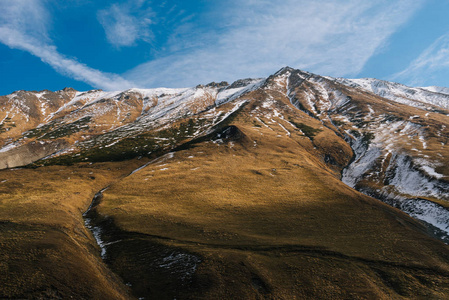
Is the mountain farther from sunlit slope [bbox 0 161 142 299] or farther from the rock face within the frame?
the rock face

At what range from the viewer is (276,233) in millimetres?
44469

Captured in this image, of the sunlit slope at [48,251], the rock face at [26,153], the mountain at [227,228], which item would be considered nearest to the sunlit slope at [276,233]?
the mountain at [227,228]

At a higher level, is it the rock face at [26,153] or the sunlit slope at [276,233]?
the rock face at [26,153]

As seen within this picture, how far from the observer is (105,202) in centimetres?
6188

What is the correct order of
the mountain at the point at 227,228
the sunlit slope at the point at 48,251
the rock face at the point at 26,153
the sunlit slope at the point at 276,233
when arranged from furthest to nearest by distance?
the rock face at the point at 26,153, the sunlit slope at the point at 276,233, the mountain at the point at 227,228, the sunlit slope at the point at 48,251

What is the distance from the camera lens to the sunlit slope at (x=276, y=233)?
30.8 meters

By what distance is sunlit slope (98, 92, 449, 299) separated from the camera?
3077 cm

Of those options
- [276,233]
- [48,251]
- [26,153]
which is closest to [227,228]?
[276,233]

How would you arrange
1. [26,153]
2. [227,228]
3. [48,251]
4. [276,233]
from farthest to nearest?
[26,153] < [227,228] < [276,233] < [48,251]

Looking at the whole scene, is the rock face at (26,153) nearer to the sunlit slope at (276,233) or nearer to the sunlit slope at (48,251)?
the sunlit slope at (48,251)

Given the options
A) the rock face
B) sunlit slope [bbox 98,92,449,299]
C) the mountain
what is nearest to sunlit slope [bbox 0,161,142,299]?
the mountain

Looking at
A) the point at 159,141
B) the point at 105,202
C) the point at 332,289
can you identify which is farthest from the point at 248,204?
the point at 159,141

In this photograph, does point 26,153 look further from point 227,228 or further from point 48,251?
point 227,228

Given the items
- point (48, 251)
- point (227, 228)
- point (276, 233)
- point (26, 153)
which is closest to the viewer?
point (48, 251)
